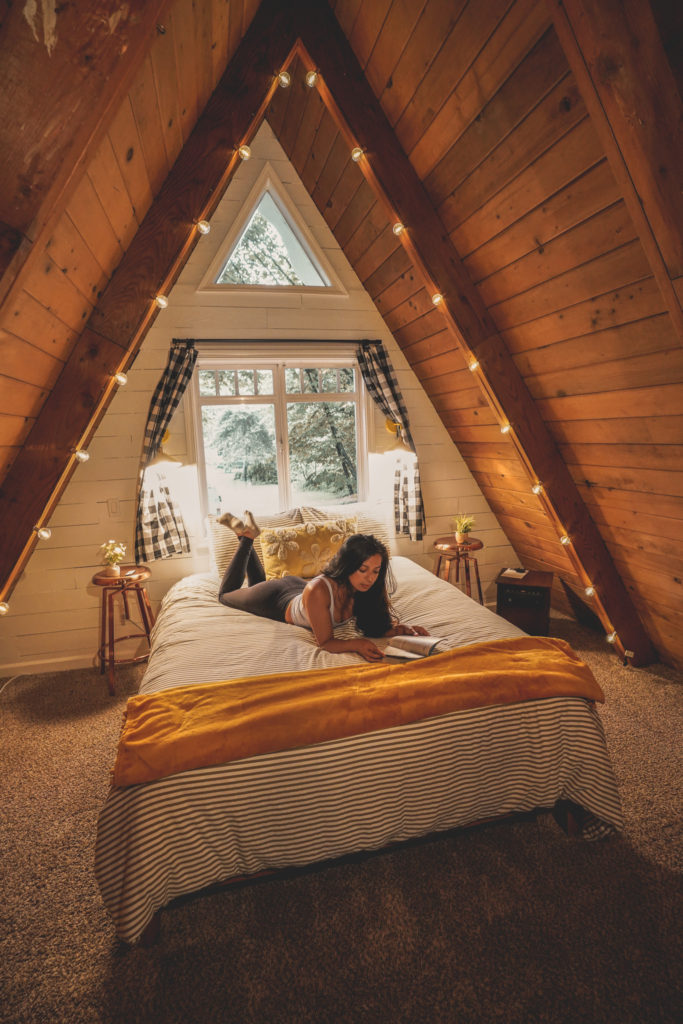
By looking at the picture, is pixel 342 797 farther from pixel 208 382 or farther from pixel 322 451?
pixel 208 382

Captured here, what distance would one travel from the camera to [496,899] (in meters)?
1.46

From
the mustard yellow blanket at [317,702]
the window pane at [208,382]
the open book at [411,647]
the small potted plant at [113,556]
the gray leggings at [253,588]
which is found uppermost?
the window pane at [208,382]

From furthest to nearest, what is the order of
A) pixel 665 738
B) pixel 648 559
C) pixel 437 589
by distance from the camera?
pixel 437 589 → pixel 648 559 → pixel 665 738

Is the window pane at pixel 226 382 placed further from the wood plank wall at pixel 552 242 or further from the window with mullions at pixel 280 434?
the wood plank wall at pixel 552 242

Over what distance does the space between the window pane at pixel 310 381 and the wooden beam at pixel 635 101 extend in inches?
94.2

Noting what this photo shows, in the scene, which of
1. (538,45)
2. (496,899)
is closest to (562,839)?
(496,899)

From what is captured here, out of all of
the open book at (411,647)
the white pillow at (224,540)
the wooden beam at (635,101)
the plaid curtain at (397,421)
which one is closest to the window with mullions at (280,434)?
the plaid curtain at (397,421)

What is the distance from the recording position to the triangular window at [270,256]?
3.19 metres

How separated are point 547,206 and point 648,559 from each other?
1.77 m

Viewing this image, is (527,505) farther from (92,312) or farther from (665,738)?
(92,312)

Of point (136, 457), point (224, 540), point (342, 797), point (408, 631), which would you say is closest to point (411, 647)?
point (408, 631)

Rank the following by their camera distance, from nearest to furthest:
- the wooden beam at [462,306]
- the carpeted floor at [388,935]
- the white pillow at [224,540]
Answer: the carpeted floor at [388,935], the wooden beam at [462,306], the white pillow at [224,540]

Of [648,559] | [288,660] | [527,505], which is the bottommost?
[288,660]

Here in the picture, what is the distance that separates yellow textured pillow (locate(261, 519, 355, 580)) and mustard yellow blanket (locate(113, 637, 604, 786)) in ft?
3.51
